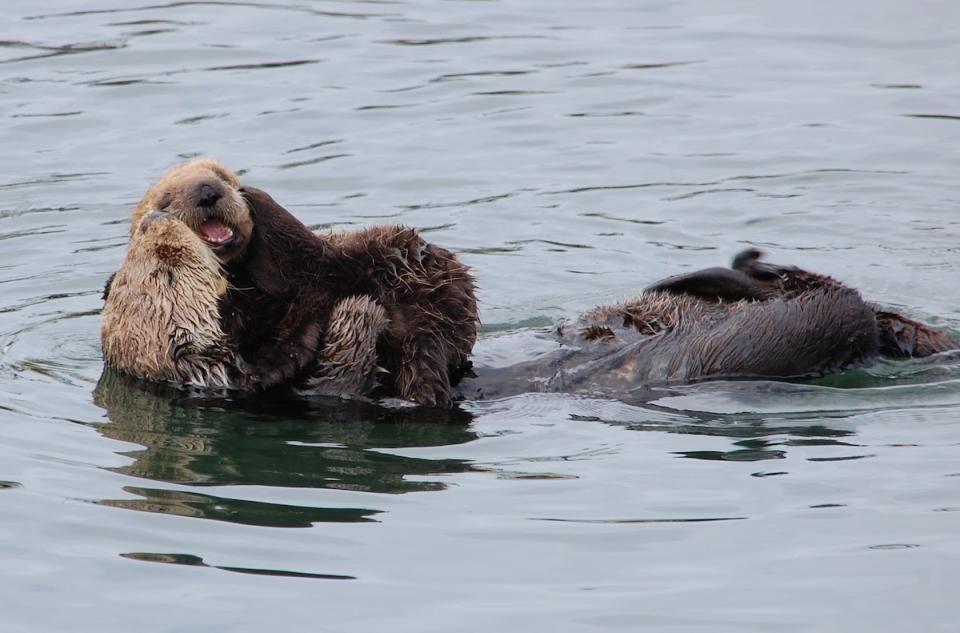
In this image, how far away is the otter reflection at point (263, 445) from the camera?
465 centimetres

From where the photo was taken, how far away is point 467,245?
8.03 m

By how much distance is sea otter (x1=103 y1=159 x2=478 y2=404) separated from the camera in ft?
17.5

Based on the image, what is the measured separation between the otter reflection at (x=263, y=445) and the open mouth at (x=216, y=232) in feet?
2.08

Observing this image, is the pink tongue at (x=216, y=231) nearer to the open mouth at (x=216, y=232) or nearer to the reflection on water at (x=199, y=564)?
the open mouth at (x=216, y=232)

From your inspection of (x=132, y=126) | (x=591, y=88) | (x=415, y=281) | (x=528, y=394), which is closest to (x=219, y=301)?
(x=415, y=281)

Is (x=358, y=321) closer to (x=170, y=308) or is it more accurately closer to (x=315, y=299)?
(x=315, y=299)

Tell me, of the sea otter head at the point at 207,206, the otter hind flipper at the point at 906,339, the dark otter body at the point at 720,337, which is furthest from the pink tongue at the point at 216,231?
the otter hind flipper at the point at 906,339

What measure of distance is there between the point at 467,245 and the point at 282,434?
291 centimetres

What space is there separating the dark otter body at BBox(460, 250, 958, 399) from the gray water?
11 centimetres

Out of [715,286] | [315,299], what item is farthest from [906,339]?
[315,299]

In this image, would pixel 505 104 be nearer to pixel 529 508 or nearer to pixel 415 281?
pixel 415 281

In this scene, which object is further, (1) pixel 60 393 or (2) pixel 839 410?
(1) pixel 60 393

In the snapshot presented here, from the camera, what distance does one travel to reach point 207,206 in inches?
210

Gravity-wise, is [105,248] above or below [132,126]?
below
